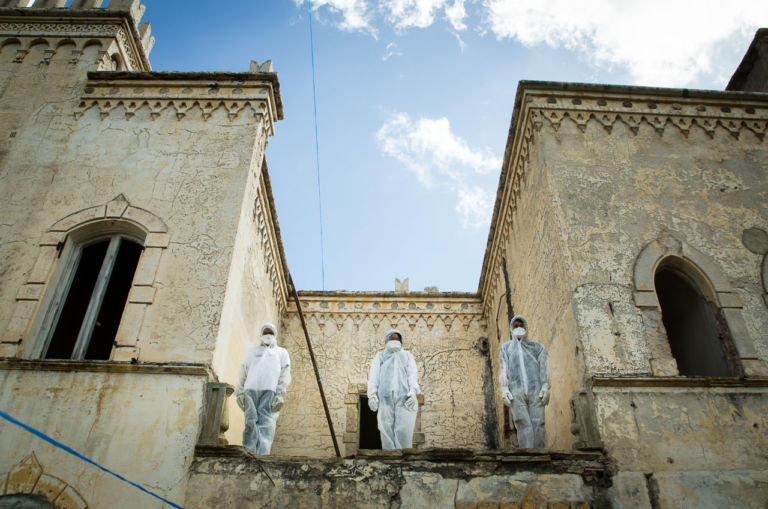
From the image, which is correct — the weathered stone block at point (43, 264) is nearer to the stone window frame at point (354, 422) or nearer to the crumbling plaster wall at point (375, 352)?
the crumbling plaster wall at point (375, 352)

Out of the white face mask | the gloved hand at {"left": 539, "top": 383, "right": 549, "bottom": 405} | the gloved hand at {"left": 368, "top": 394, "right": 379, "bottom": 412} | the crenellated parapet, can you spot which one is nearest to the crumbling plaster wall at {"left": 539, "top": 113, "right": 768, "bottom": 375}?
the gloved hand at {"left": 539, "top": 383, "right": 549, "bottom": 405}

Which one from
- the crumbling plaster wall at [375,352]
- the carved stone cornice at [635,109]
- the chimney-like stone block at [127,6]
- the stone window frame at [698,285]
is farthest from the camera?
the crumbling plaster wall at [375,352]

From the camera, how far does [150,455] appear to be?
5.67 meters

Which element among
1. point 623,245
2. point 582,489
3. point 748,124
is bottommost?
point 582,489

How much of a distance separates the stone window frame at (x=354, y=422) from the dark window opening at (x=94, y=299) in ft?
14.7

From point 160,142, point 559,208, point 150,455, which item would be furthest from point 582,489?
point 160,142

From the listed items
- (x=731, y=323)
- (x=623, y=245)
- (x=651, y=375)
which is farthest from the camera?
(x=623, y=245)

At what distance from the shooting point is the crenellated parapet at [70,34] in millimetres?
9398

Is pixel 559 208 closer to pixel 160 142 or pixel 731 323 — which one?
pixel 731 323

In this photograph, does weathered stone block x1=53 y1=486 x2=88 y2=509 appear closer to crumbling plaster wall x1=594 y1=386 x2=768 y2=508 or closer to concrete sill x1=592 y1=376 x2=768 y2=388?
crumbling plaster wall x1=594 y1=386 x2=768 y2=508

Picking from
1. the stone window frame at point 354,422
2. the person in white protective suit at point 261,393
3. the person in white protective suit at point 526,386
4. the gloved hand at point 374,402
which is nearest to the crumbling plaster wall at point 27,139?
the person in white protective suit at point 261,393

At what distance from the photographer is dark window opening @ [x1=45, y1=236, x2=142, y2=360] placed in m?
6.93

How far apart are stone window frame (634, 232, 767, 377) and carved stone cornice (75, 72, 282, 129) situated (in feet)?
19.6

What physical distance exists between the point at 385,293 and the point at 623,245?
5949 millimetres
